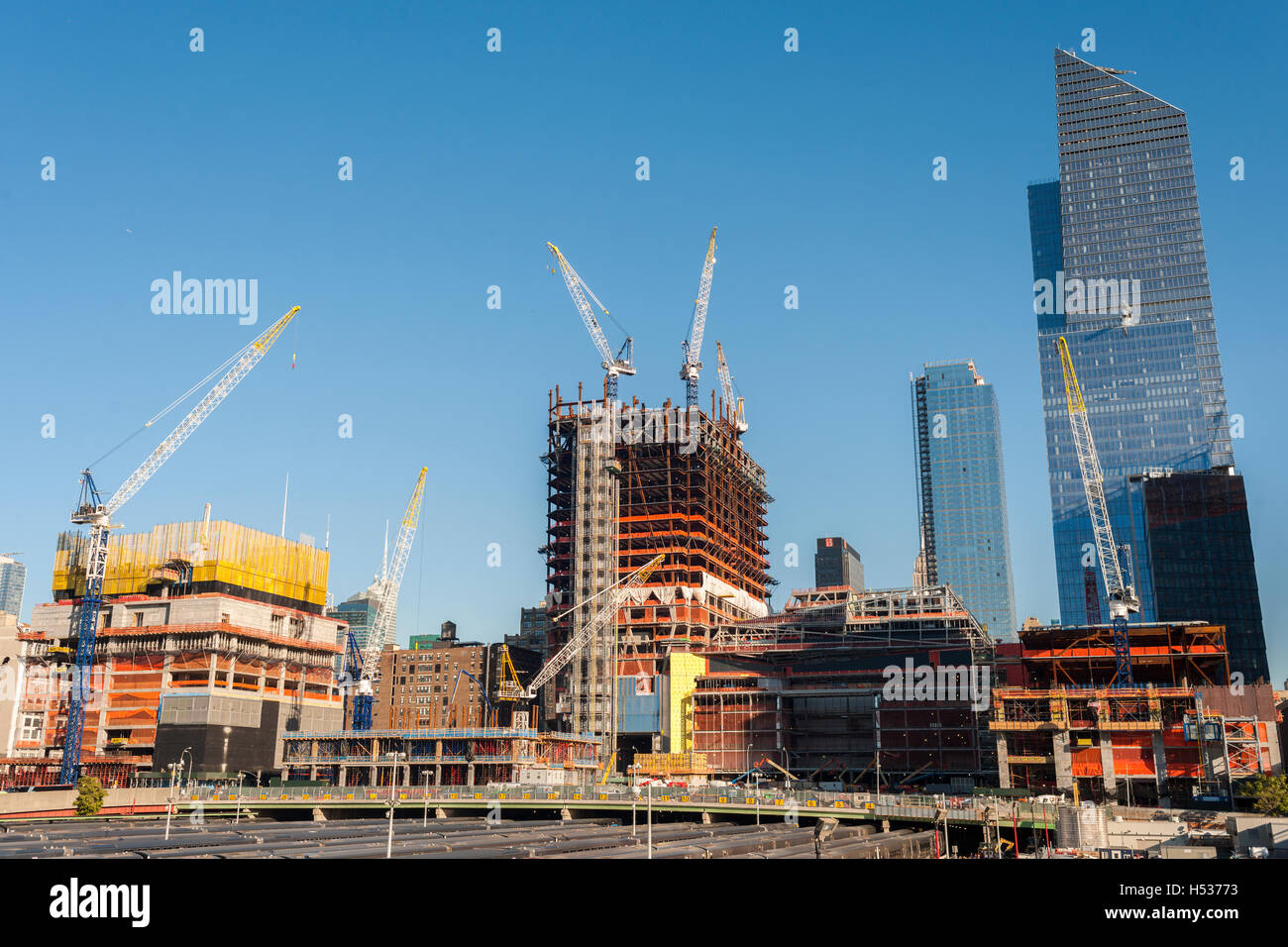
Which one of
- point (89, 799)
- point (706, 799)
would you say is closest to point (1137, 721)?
point (706, 799)

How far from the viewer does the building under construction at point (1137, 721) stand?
159m

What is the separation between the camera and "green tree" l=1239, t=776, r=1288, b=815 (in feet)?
390

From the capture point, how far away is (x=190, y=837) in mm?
105938

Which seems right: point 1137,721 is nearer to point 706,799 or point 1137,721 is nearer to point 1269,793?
point 1269,793

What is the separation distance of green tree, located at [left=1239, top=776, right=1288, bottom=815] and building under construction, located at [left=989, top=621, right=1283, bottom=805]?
52.9ft

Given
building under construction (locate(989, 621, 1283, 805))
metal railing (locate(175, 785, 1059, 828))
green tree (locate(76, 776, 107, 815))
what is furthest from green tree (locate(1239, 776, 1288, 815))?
green tree (locate(76, 776, 107, 815))

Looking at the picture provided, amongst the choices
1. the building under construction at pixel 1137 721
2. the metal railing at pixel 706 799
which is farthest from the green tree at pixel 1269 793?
the metal railing at pixel 706 799

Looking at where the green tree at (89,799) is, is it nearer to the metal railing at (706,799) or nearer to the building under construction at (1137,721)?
the metal railing at (706,799)

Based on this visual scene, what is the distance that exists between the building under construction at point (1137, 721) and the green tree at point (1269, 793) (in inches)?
634

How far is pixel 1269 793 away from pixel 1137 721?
3863 centimetres
